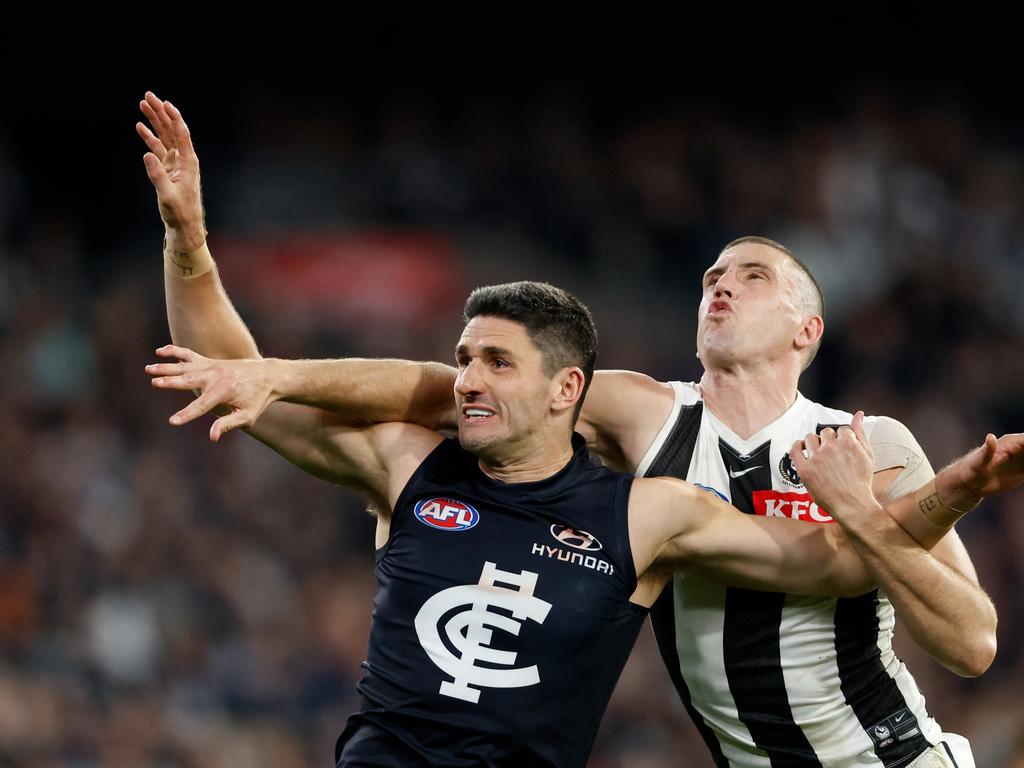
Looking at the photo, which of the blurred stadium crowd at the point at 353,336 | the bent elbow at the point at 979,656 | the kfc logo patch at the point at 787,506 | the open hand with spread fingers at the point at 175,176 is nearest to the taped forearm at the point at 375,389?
the open hand with spread fingers at the point at 175,176

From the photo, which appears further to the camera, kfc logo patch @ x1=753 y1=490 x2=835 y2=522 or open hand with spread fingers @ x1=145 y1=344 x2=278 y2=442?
kfc logo patch @ x1=753 y1=490 x2=835 y2=522

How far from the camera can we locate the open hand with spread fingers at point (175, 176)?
3.97 metres

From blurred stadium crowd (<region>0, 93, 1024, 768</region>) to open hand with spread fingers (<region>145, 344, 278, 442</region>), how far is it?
459cm

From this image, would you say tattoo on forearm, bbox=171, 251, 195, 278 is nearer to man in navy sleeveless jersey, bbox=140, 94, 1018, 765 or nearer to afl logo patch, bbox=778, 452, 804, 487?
man in navy sleeveless jersey, bbox=140, 94, 1018, 765

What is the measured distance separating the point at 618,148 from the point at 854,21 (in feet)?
8.40

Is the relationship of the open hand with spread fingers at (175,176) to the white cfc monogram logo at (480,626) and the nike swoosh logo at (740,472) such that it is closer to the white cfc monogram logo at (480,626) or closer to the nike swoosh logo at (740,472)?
the white cfc monogram logo at (480,626)

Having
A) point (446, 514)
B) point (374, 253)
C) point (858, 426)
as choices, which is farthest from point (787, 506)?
point (374, 253)

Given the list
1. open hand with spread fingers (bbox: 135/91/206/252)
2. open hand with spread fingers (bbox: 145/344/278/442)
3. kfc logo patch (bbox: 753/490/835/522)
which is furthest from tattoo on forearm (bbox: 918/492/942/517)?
open hand with spread fingers (bbox: 135/91/206/252)

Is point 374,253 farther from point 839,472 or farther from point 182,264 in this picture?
point 839,472

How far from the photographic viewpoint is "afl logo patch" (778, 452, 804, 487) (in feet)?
13.3

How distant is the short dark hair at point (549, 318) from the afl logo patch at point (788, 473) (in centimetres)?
65

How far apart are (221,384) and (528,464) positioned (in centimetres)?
90

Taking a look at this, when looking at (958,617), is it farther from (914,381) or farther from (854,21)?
(854,21)

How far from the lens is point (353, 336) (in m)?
10.8
